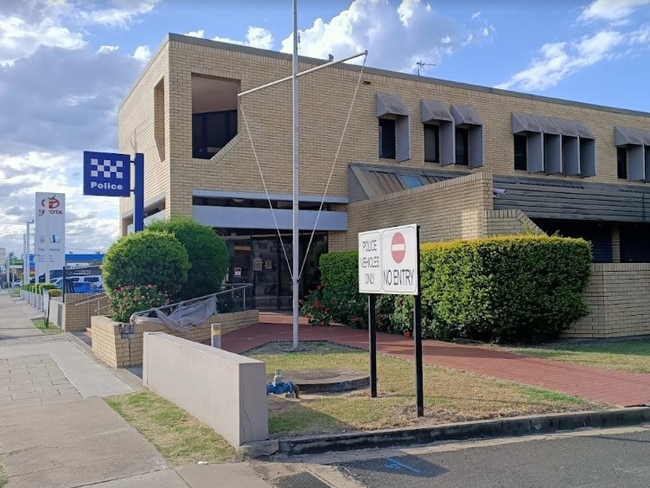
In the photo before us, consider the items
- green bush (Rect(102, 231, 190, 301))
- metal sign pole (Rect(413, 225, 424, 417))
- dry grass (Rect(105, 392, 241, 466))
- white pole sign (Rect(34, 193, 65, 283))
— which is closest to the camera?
dry grass (Rect(105, 392, 241, 466))

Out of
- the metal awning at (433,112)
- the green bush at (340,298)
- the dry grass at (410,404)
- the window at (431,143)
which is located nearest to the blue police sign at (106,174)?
the green bush at (340,298)

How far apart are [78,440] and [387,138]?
54.7 ft

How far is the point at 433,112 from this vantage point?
21.5 metres

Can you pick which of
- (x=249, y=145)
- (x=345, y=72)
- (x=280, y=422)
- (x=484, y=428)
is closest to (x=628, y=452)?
(x=484, y=428)

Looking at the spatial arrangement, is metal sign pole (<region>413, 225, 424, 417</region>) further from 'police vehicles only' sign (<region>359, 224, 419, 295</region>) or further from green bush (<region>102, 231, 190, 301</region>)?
green bush (<region>102, 231, 190, 301</region>)

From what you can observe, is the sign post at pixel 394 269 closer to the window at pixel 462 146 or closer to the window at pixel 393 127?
the window at pixel 393 127

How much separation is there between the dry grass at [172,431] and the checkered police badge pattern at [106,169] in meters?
9.42

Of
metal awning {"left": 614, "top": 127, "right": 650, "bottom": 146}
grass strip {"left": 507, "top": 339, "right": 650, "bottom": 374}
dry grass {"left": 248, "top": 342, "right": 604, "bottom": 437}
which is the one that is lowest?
dry grass {"left": 248, "top": 342, "right": 604, "bottom": 437}

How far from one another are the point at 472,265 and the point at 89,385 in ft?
24.9

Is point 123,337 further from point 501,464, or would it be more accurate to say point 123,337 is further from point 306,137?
point 306,137

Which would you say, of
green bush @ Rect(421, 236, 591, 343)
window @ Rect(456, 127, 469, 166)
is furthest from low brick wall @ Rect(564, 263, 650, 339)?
window @ Rect(456, 127, 469, 166)

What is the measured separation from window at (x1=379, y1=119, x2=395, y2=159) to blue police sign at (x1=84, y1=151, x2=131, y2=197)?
8577 millimetres

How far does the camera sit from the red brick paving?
27.6ft

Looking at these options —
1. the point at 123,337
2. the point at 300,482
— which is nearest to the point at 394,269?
the point at 300,482
